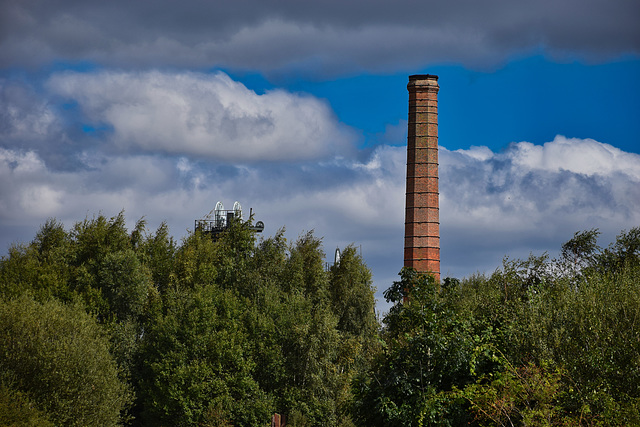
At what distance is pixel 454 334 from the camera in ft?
88.8

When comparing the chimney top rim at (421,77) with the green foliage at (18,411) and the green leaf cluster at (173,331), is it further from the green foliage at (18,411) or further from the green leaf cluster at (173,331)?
the green foliage at (18,411)

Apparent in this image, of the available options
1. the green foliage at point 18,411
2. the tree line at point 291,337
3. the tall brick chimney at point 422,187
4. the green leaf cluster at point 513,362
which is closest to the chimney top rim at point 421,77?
the tall brick chimney at point 422,187

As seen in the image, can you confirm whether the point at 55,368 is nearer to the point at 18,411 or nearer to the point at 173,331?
the point at 18,411

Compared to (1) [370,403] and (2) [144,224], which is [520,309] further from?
(2) [144,224]

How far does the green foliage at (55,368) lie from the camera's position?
133ft

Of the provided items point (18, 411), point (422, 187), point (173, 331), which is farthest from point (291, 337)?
point (18, 411)

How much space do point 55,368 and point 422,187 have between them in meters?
29.3

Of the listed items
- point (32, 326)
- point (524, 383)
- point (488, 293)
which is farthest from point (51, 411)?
point (524, 383)

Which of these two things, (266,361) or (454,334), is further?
(266,361)

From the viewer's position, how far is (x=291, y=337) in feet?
171

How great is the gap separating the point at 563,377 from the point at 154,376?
30.5 metres

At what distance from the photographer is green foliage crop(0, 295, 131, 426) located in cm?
4050

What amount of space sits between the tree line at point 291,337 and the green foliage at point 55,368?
8 centimetres

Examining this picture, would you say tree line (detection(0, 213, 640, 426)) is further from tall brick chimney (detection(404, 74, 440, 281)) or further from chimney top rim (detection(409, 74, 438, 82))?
chimney top rim (detection(409, 74, 438, 82))
